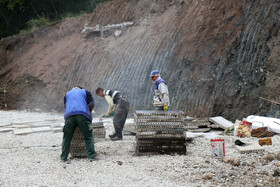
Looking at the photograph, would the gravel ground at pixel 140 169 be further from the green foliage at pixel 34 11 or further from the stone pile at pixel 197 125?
the green foliage at pixel 34 11

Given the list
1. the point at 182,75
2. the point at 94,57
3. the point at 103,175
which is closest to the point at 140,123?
the point at 103,175

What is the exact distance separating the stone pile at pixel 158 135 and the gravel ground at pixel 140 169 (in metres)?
0.23

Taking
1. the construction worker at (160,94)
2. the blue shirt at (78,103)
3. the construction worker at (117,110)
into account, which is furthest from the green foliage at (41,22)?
the blue shirt at (78,103)

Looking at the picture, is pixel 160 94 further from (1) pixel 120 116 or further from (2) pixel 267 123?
(2) pixel 267 123

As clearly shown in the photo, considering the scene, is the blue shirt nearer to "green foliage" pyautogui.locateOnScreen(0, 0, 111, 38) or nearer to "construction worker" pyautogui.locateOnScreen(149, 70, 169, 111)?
"construction worker" pyautogui.locateOnScreen(149, 70, 169, 111)

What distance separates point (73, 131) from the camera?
722 cm

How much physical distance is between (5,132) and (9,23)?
81.1ft

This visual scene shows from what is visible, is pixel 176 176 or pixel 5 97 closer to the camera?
pixel 176 176

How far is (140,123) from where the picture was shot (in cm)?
743

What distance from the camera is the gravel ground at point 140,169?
549cm

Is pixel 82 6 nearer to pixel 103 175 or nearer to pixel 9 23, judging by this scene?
pixel 9 23

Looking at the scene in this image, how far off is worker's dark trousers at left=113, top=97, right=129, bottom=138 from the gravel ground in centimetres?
114

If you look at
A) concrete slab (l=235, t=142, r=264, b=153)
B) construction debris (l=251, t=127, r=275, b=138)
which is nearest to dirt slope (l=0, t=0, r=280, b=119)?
construction debris (l=251, t=127, r=275, b=138)

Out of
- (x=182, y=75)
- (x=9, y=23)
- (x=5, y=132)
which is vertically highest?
(x=9, y=23)
